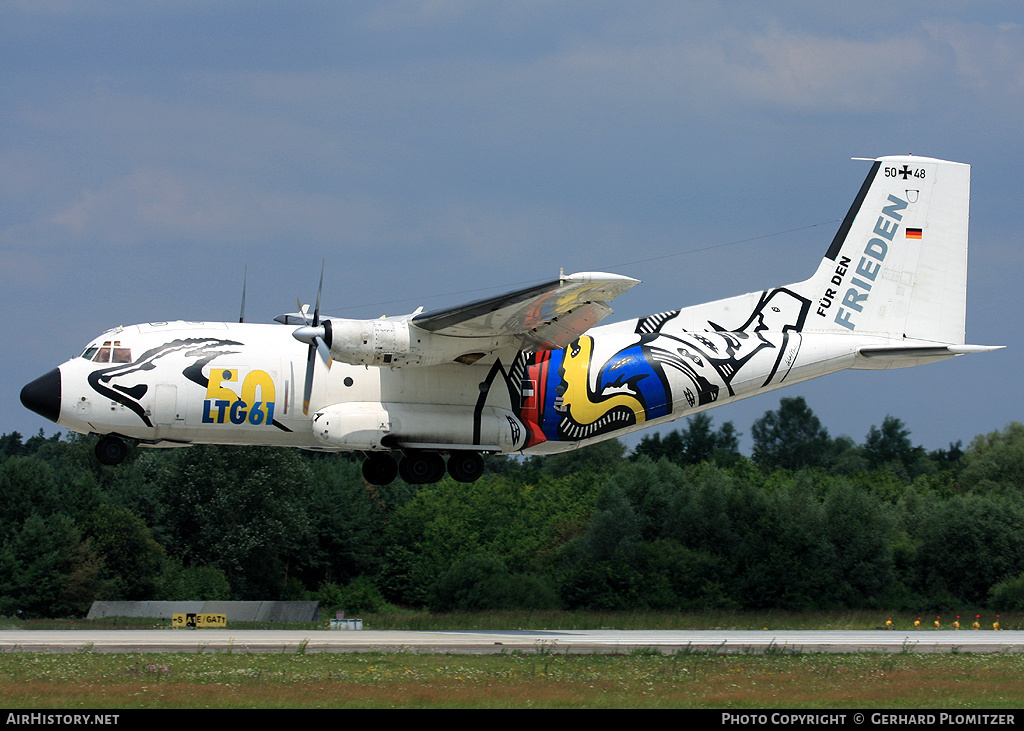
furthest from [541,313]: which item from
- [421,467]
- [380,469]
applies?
[380,469]

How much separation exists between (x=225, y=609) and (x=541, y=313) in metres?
18.2

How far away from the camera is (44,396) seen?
21.3 metres

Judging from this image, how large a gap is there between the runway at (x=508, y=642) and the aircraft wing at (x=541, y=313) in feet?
18.6

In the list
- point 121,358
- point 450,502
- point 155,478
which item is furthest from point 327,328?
Result: point 155,478

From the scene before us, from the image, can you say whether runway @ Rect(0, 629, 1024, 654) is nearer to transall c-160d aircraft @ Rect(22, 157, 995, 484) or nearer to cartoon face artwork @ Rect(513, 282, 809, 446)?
transall c-160d aircraft @ Rect(22, 157, 995, 484)

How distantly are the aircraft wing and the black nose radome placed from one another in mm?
6830

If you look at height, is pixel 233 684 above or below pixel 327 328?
below

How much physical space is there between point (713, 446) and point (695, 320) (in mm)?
50212

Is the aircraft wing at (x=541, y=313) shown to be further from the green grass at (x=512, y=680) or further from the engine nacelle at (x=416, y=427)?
the green grass at (x=512, y=680)

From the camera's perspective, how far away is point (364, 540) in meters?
45.7

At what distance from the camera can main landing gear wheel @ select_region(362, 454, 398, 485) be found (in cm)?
2414

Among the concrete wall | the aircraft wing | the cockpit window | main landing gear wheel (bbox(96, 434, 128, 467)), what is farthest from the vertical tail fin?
the concrete wall

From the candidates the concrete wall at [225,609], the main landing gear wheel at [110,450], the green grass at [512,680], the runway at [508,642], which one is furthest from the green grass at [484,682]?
the concrete wall at [225,609]
